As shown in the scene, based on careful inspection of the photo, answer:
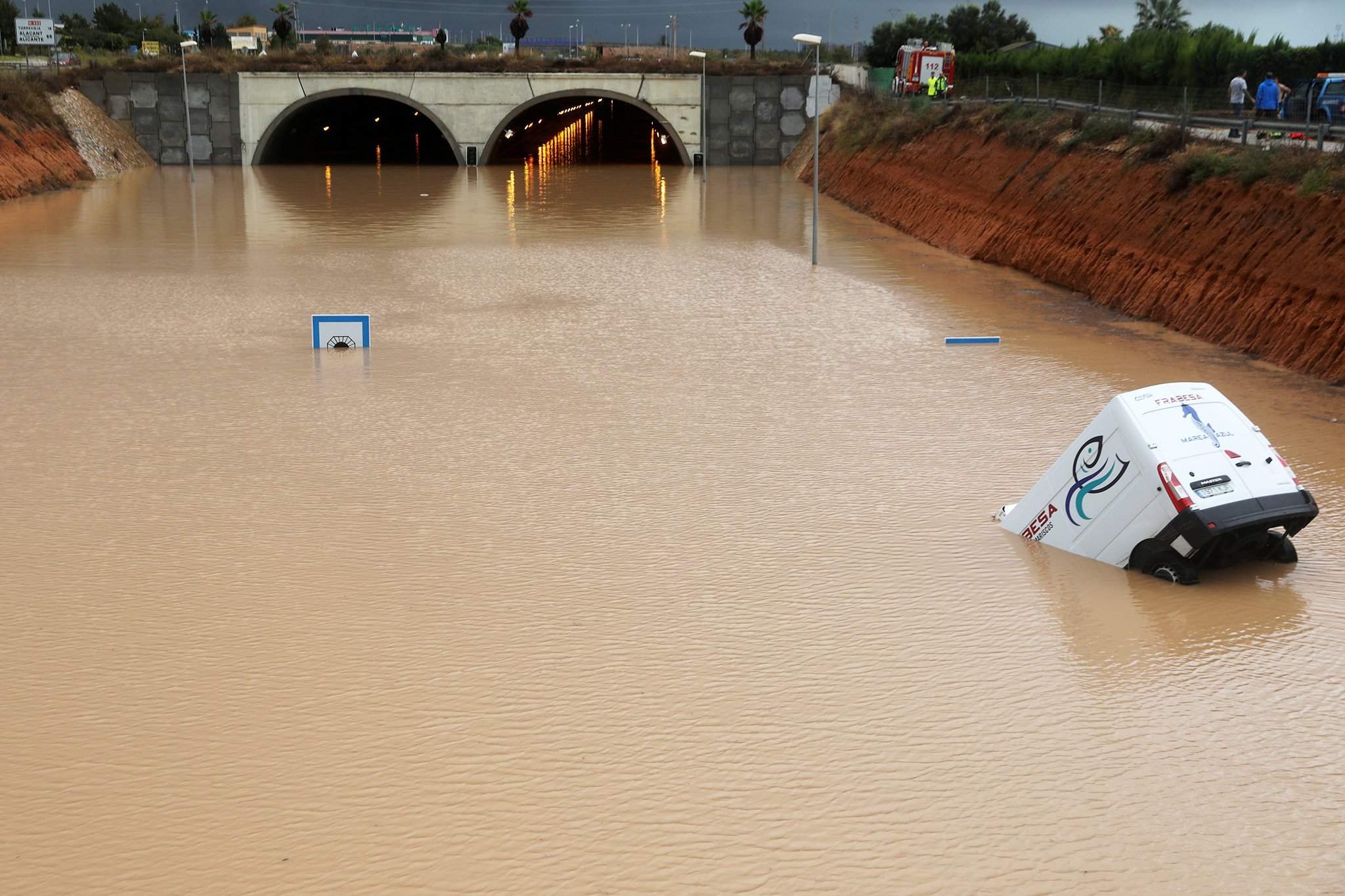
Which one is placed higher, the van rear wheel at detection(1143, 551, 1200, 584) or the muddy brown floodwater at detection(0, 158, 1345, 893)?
the van rear wheel at detection(1143, 551, 1200, 584)

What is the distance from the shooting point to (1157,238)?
75.8 ft

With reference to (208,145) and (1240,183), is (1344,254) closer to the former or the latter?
(1240,183)

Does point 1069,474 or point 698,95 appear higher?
point 698,95

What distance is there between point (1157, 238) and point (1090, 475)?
13679 mm

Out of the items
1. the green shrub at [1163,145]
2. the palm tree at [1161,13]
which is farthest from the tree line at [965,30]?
the green shrub at [1163,145]

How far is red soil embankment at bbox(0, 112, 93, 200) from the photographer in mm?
42531

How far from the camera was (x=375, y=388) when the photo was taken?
17.4m

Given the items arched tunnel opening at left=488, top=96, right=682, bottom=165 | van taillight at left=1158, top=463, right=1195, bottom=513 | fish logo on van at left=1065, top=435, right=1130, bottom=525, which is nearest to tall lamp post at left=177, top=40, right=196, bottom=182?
arched tunnel opening at left=488, top=96, right=682, bottom=165

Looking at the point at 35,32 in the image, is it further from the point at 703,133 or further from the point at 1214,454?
the point at 1214,454

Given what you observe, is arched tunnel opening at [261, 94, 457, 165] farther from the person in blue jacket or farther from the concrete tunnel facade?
the person in blue jacket

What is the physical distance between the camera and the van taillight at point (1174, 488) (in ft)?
33.2

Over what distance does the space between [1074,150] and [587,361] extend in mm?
14702

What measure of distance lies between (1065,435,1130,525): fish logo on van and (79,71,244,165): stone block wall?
55.2m

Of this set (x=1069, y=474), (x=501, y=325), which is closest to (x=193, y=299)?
(x=501, y=325)
